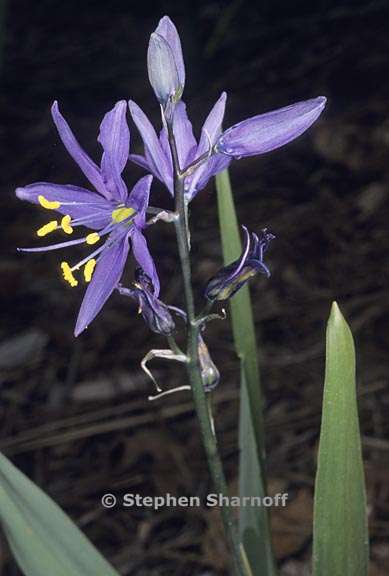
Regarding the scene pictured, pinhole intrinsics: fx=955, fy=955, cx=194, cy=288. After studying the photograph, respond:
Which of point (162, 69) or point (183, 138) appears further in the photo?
point (183, 138)

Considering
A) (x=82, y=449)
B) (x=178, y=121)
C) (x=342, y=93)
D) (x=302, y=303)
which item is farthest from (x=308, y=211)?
(x=178, y=121)

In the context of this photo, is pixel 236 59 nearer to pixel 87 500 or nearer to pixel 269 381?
pixel 269 381

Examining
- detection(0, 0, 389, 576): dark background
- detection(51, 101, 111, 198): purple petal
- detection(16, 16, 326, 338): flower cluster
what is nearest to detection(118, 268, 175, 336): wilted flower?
detection(16, 16, 326, 338): flower cluster

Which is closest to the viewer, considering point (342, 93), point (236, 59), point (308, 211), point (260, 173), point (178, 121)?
point (178, 121)

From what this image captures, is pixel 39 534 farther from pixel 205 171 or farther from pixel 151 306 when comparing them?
pixel 205 171

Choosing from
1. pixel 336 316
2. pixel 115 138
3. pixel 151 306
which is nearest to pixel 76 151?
pixel 115 138

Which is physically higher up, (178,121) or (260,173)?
(178,121)

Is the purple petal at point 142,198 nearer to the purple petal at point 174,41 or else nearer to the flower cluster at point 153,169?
the flower cluster at point 153,169
